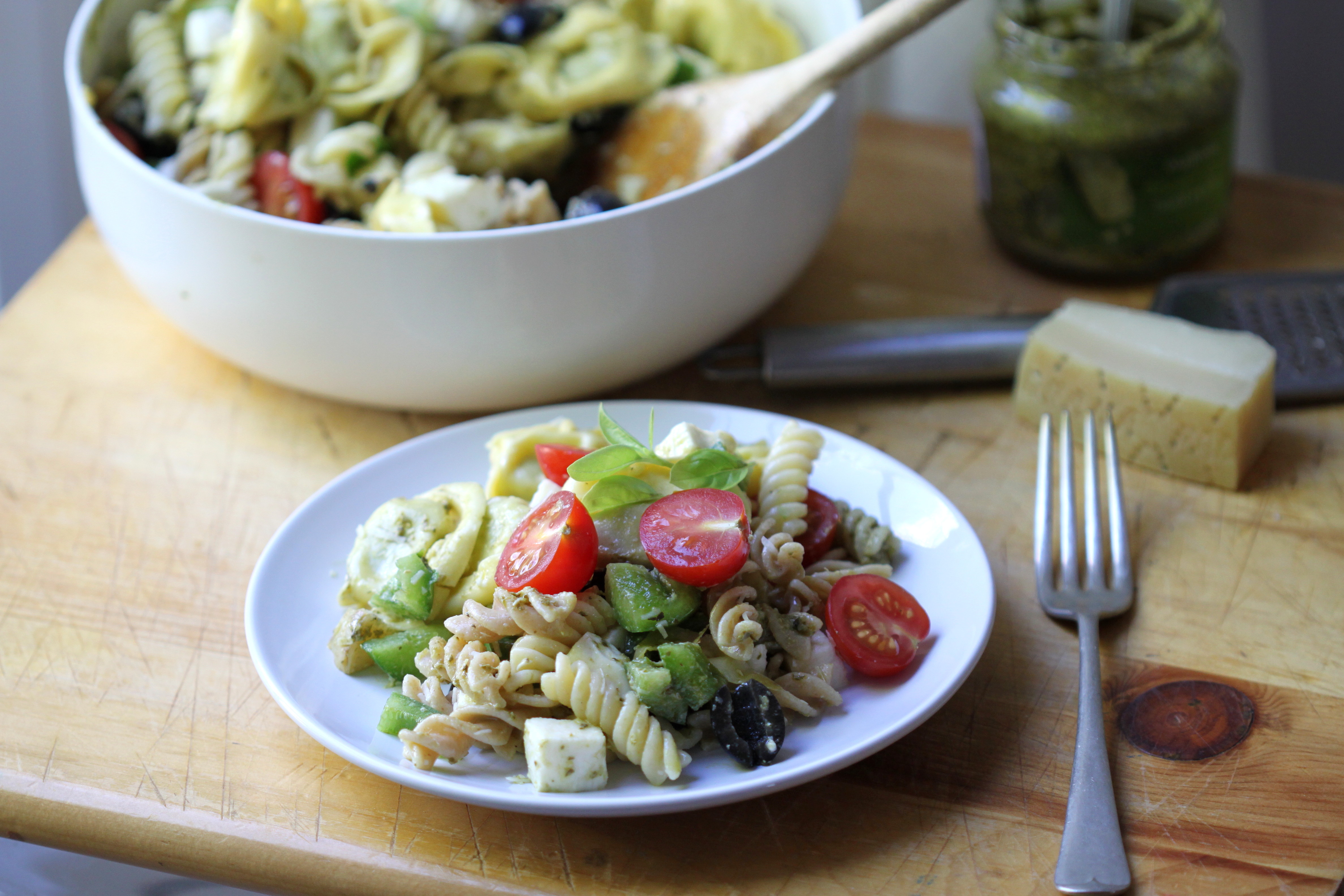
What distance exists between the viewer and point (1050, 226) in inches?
74.1

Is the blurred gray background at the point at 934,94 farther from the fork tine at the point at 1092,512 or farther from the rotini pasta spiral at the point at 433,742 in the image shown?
the rotini pasta spiral at the point at 433,742

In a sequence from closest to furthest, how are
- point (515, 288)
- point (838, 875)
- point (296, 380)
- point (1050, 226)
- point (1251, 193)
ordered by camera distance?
point (838, 875) < point (515, 288) < point (296, 380) < point (1050, 226) < point (1251, 193)

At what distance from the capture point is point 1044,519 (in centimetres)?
143

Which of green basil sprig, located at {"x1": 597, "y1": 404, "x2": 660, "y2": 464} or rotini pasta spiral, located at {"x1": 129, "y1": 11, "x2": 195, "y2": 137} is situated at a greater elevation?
rotini pasta spiral, located at {"x1": 129, "y1": 11, "x2": 195, "y2": 137}

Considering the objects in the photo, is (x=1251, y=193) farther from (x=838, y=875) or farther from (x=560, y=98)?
(x=838, y=875)

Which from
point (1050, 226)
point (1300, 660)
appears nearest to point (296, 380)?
point (1050, 226)

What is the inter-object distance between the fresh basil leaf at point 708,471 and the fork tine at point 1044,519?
1.32ft

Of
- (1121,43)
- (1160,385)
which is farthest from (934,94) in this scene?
(1160,385)

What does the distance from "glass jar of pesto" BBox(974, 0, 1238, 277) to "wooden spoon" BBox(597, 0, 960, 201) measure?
25 centimetres

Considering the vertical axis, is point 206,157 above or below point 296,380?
above

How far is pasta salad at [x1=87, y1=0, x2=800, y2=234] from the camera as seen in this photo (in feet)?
5.37

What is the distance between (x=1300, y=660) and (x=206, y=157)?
1.51 meters

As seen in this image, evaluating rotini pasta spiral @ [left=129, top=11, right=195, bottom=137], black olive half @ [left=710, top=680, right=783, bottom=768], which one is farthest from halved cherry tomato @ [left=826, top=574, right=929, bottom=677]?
rotini pasta spiral @ [left=129, top=11, right=195, bottom=137]

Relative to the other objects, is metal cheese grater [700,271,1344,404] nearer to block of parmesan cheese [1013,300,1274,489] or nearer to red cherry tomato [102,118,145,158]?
block of parmesan cheese [1013,300,1274,489]
